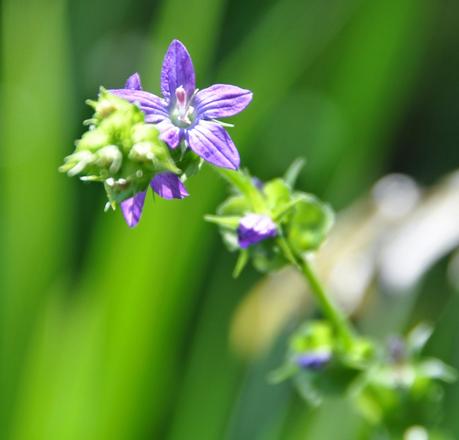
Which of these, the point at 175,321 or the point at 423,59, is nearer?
the point at 175,321

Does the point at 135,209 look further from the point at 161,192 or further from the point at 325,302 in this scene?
the point at 325,302

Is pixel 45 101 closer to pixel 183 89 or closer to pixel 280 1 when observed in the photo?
pixel 280 1

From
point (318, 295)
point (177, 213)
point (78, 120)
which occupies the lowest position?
point (318, 295)

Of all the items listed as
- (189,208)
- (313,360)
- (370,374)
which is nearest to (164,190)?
(313,360)

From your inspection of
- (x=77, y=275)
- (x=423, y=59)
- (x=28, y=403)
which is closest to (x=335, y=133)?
(x=423, y=59)

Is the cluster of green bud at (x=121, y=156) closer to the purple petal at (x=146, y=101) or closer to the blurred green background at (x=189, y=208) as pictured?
the purple petal at (x=146, y=101)

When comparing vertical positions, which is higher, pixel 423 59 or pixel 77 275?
pixel 423 59

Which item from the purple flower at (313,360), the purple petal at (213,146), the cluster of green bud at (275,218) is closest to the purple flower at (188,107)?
the purple petal at (213,146)
